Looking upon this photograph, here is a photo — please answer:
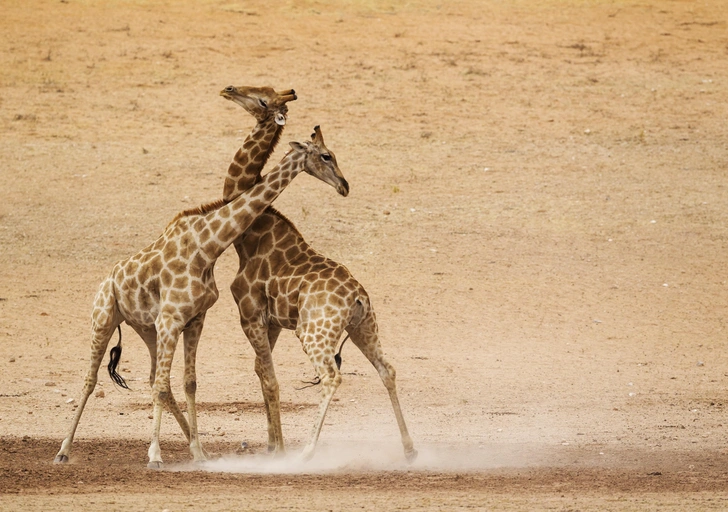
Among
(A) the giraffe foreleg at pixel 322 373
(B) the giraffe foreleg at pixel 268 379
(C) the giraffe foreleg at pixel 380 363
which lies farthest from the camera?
(B) the giraffe foreleg at pixel 268 379

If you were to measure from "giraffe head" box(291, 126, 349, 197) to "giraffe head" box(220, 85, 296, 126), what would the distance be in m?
0.32

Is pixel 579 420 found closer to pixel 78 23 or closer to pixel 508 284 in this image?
pixel 508 284

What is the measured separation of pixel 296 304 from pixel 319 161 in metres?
→ 1.26

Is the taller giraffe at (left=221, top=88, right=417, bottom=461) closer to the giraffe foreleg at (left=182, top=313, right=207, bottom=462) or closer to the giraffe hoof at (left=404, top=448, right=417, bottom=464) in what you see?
the giraffe hoof at (left=404, top=448, right=417, bottom=464)

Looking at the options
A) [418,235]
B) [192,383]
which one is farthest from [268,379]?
[418,235]

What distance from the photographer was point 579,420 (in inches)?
444

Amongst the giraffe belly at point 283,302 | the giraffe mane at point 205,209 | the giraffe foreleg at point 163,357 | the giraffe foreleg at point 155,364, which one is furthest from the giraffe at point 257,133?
the giraffe foreleg at point 155,364

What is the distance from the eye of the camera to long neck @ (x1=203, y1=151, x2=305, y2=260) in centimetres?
962

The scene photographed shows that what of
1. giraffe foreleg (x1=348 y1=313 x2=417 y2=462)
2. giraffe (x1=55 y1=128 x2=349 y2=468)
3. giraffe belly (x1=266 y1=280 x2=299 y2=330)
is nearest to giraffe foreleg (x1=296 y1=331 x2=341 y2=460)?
giraffe belly (x1=266 y1=280 x2=299 y2=330)

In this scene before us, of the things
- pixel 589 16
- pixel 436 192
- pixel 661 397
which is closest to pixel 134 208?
pixel 436 192

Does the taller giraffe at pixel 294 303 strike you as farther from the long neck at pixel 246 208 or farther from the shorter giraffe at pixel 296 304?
the long neck at pixel 246 208

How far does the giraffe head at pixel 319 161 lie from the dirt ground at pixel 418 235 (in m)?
2.43

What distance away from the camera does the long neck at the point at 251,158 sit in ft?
32.7

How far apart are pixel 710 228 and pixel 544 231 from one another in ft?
8.73
